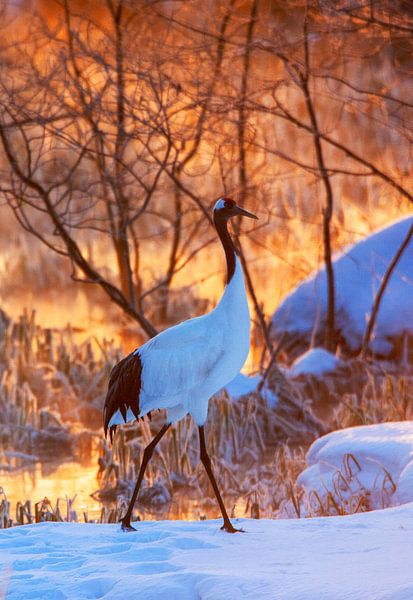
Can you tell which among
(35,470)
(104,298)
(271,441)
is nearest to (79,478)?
(35,470)

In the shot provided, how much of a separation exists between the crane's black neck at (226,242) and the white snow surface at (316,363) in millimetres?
5558

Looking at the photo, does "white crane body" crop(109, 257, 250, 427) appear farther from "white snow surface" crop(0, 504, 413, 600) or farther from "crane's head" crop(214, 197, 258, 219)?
"white snow surface" crop(0, 504, 413, 600)

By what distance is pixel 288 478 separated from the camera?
24.2 feet

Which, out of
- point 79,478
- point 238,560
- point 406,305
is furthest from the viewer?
point 406,305

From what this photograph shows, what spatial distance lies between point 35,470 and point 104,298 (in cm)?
786

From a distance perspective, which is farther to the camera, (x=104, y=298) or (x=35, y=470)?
(x=104, y=298)

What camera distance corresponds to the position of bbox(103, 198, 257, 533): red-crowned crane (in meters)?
5.11

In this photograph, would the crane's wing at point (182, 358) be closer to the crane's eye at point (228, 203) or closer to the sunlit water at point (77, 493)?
the crane's eye at point (228, 203)

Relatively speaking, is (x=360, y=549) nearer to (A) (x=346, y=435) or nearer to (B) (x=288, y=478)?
(A) (x=346, y=435)

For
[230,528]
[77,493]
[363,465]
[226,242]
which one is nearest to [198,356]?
[226,242]

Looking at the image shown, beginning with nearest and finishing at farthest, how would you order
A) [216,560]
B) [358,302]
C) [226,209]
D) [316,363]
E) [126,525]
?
1. [216,560]
2. [126,525]
3. [226,209]
4. [316,363]
5. [358,302]

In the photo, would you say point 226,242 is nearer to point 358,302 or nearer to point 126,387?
Answer: point 126,387

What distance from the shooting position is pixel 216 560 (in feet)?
14.5

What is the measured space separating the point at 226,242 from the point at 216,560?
158cm
